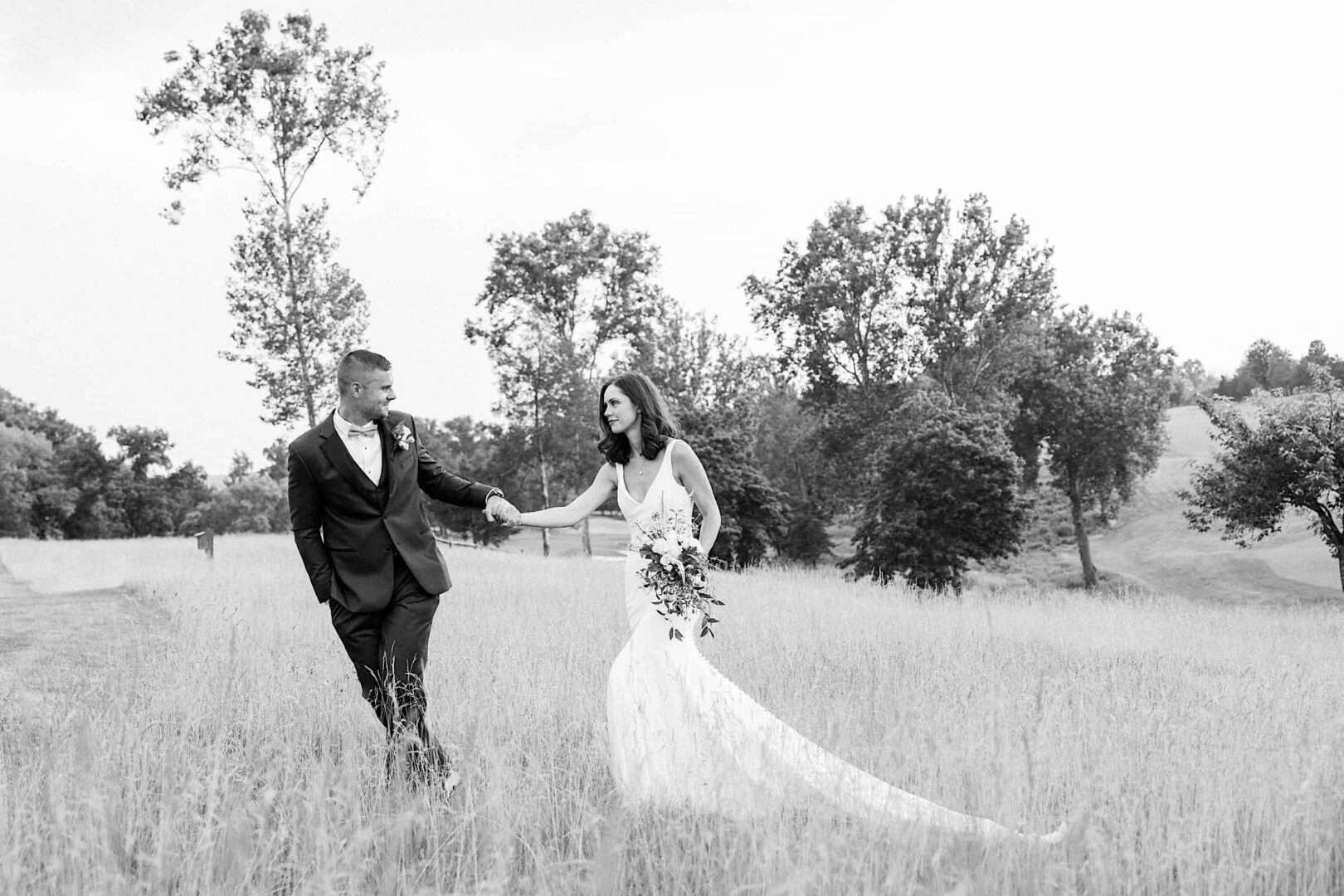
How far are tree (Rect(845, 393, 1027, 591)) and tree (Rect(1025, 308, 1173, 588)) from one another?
39.7 ft

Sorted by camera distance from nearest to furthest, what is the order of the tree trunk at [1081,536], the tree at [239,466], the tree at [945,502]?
the tree at [945,502], the tree trunk at [1081,536], the tree at [239,466]

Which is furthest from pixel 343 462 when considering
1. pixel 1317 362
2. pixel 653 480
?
pixel 1317 362

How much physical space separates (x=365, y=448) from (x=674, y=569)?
1.76m

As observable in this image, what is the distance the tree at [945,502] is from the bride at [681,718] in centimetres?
1991

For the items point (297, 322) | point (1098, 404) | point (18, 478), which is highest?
point (297, 322)

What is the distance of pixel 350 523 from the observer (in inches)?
203

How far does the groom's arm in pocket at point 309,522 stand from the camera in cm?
507

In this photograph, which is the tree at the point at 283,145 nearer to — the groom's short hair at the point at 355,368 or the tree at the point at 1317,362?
the groom's short hair at the point at 355,368

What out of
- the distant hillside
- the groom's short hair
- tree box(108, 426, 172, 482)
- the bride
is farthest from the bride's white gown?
tree box(108, 426, 172, 482)

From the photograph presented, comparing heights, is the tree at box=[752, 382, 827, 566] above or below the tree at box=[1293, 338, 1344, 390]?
below

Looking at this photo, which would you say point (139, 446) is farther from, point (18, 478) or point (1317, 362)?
point (1317, 362)

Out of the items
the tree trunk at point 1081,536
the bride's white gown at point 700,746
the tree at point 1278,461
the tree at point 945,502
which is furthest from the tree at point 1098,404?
the bride's white gown at point 700,746

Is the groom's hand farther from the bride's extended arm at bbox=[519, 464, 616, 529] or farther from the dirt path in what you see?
the dirt path

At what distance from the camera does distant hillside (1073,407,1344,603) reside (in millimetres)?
34781
